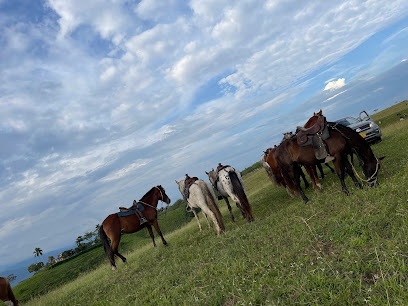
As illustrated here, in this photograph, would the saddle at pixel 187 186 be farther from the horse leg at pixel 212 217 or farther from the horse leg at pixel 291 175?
the horse leg at pixel 291 175

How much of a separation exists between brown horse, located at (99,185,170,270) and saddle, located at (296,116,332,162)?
7203 mm

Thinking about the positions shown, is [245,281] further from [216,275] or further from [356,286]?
[356,286]

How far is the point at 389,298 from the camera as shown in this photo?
315 centimetres

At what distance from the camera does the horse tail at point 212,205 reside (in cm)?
968

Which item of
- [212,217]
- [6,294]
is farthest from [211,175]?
[6,294]

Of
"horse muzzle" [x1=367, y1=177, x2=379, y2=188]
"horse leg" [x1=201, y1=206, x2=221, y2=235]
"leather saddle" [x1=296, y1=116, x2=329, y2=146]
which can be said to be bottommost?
"horse muzzle" [x1=367, y1=177, x2=379, y2=188]

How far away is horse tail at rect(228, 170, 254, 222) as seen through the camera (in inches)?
377

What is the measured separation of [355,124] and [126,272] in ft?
51.0

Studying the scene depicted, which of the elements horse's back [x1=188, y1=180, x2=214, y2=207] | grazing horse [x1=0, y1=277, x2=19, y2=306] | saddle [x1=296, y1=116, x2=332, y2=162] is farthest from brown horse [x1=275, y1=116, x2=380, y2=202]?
grazing horse [x1=0, y1=277, x2=19, y2=306]

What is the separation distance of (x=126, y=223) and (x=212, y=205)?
4.19 m

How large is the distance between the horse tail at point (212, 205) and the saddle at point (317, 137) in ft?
12.5

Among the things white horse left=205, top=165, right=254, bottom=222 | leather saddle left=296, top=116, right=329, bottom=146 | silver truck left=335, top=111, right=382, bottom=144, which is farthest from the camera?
silver truck left=335, top=111, right=382, bottom=144

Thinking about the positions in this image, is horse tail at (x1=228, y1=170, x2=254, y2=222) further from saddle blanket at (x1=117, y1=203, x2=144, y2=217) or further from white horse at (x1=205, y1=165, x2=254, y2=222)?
saddle blanket at (x1=117, y1=203, x2=144, y2=217)

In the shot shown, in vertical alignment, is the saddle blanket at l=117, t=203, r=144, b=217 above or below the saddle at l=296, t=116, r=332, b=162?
above
